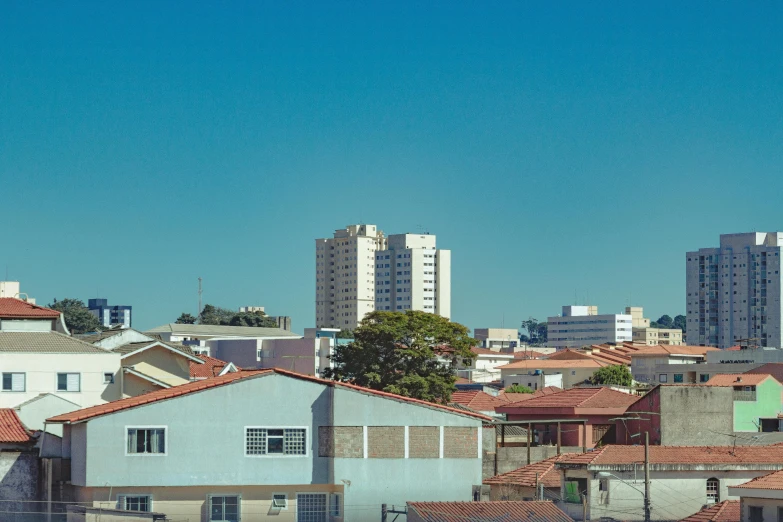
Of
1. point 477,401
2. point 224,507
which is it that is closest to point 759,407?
point 477,401

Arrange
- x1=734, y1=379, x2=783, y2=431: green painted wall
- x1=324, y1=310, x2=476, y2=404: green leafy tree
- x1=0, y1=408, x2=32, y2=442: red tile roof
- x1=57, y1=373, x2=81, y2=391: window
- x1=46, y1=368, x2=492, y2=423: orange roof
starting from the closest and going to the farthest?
x1=46, y1=368, x2=492, y2=423: orange roof < x1=0, y1=408, x2=32, y2=442: red tile roof < x1=57, y1=373, x2=81, y2=391: window < x1=734, y1=379, x2=783, y2=431: green painted wall < x1=324, y1=310, x2=476, y2=404: green leafy tree

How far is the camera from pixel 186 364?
68125 millimetres

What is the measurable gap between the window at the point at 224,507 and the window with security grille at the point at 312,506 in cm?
191

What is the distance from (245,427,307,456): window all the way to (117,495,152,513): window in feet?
11.6

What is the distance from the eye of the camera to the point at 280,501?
43.5 m

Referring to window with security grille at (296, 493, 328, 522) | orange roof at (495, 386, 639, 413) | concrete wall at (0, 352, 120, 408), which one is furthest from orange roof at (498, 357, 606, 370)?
window with security grille at (296, 493, 328, 522)

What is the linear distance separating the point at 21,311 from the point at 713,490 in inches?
1289

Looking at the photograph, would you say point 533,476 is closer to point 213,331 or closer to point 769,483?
point 769,483

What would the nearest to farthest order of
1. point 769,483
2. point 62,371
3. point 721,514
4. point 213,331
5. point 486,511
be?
point 486,511 → point 769,483 → point 721,514 → point 62,371 → point 213,331

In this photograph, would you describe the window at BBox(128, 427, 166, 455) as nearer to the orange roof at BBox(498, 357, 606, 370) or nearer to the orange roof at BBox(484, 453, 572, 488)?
the orange roof at BBox(484, 453, 572, 488)

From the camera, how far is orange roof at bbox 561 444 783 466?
4919 centimetres

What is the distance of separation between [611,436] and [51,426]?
24.9 m

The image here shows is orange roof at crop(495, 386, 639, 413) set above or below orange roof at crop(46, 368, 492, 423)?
below

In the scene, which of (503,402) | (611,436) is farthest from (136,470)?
(503,402)
